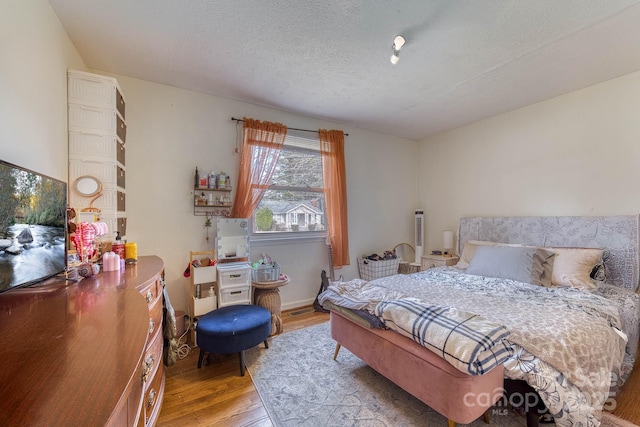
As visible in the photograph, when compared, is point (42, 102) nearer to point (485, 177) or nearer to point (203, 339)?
point (203, 339)

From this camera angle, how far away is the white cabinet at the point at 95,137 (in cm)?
Result: 194

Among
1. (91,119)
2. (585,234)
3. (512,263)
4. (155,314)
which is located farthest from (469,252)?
(91,119)

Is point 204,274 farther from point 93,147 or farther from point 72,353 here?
point 72,353

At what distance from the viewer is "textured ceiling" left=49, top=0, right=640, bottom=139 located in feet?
5.57

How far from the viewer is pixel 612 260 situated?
250cm

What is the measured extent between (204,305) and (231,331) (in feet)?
2.20

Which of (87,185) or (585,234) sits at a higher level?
(87,185)

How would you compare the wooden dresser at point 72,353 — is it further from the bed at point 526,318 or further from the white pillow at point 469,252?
the white pillow at point 469,252

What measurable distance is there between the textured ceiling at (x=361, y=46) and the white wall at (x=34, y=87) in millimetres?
242

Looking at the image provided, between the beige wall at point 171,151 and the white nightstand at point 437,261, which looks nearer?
the beige wall at point 171,151

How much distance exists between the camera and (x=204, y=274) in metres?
2.52

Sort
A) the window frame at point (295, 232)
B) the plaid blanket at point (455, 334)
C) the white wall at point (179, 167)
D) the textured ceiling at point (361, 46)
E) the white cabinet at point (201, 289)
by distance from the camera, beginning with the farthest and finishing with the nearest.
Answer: the window frame at point (295, 232) < the white wall at point (179, 167) < the white cabinet at point (201, 289) < the textured ceiling at point (361, 46) < the plaid blanket at point (455, 334)

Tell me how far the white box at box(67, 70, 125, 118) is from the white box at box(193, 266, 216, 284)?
1.55 metres

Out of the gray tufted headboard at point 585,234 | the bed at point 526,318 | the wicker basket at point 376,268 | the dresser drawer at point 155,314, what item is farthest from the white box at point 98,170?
the gray tufted headboard at point 585,234
